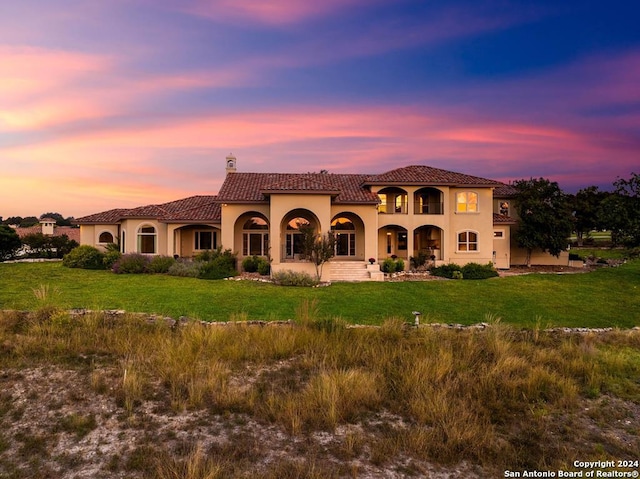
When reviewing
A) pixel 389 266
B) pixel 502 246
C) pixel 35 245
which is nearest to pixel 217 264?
pixel 389 266

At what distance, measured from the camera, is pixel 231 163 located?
3169cm

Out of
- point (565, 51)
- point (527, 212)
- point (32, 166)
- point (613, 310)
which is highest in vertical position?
point (565, 51)

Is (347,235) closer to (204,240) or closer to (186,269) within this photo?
(204,240)

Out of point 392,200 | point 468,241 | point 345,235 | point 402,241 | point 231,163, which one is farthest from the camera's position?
point 231,163

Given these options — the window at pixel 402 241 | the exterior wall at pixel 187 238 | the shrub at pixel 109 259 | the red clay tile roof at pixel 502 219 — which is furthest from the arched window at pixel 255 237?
the red clay tile roof at pixel 502 219

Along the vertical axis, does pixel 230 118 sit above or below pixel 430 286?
above

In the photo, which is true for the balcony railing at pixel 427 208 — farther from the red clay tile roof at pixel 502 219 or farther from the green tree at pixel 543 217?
the green tree at pixel 543 217

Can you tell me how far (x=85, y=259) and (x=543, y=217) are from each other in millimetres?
33988

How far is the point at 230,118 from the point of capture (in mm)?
23812

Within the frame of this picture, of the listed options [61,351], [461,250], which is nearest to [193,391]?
[61,351]

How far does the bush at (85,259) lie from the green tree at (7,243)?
918 cm

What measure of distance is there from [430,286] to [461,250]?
872 centimetres

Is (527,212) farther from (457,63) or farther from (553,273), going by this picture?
(457,63)

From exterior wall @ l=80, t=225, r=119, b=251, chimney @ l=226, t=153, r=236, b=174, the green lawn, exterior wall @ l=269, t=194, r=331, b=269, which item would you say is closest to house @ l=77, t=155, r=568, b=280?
exterior wall @ l=80, t=225, r=119, b=251
